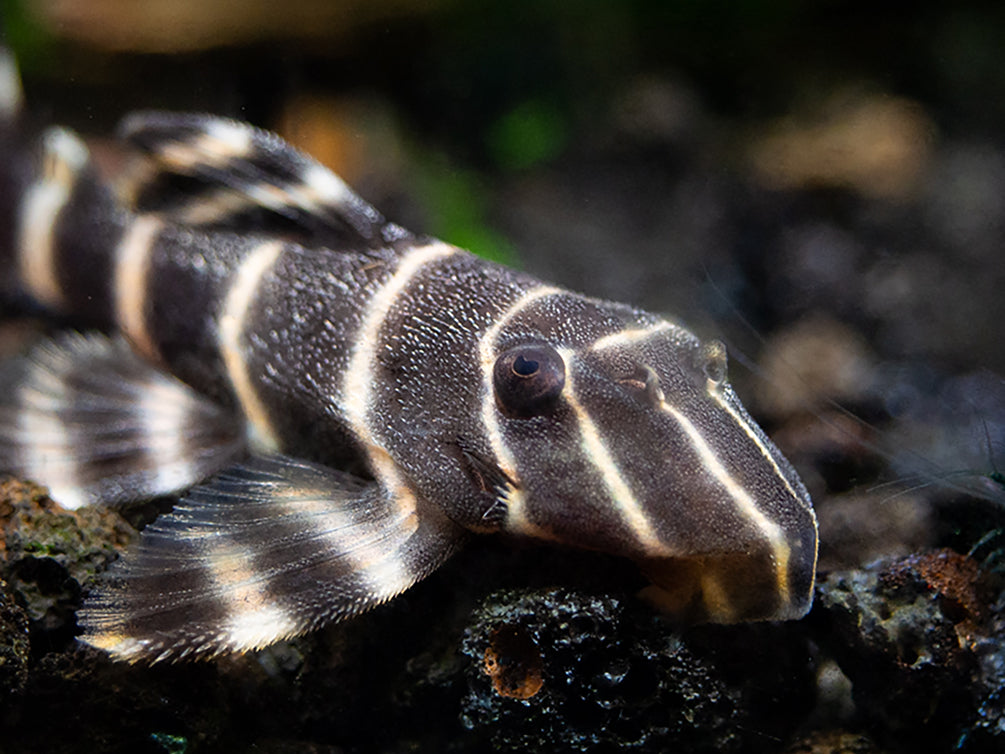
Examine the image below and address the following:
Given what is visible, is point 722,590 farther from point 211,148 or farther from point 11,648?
point 211,148

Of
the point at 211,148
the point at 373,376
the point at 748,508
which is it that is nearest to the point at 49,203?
the point at 211,148

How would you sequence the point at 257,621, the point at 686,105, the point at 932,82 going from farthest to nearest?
the point at 686,105 < the point at 932,82 < the point at 257,621

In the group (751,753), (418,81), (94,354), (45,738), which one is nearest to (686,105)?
(418,81)

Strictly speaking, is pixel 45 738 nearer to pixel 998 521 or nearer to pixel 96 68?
pixel 998 521

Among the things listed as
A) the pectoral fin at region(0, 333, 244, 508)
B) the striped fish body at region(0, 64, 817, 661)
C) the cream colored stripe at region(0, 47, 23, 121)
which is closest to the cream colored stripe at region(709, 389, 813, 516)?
the striped fish body at region(0, 64, 817, 661)

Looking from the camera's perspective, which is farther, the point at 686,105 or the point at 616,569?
the point at 686,105

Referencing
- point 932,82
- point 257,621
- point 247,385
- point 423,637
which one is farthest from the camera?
point 932,82

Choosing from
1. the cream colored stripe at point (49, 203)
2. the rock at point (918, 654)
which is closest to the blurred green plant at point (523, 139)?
the cream colored stripe at point (49, 203)
